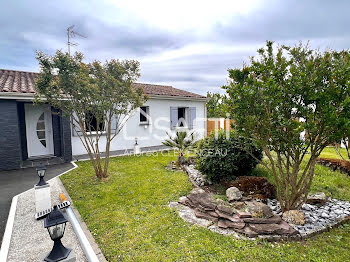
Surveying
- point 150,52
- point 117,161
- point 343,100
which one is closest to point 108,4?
point 150,52

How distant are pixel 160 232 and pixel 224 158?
3588mm

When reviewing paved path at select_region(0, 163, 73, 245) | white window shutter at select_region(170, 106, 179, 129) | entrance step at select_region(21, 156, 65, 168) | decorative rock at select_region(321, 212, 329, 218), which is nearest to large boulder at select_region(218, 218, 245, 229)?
decorative rock at select_region(321, 212, 329, 218)

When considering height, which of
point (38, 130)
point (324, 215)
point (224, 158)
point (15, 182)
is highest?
point (38, 130)

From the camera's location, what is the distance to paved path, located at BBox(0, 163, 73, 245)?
4.95m

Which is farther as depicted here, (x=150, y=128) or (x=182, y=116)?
(x=182, y=116)

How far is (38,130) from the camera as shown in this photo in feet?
34.3

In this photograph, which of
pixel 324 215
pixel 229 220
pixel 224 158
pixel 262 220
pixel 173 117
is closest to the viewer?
pixel 262 220

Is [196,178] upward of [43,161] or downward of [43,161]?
downward

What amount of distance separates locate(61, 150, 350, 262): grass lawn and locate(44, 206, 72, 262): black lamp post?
3.38 feet

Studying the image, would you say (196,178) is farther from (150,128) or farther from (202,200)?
(150,128)

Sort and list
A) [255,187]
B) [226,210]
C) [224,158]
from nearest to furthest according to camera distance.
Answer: [226,210], [255,187], [224,158]

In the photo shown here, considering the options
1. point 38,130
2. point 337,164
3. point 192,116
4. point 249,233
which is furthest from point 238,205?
point 192,116

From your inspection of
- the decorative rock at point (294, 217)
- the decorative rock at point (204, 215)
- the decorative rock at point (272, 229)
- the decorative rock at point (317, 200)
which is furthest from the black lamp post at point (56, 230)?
the decorative rock at point (317, 200)

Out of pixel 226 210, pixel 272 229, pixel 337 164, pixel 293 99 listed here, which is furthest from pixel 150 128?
pixel 272 229
